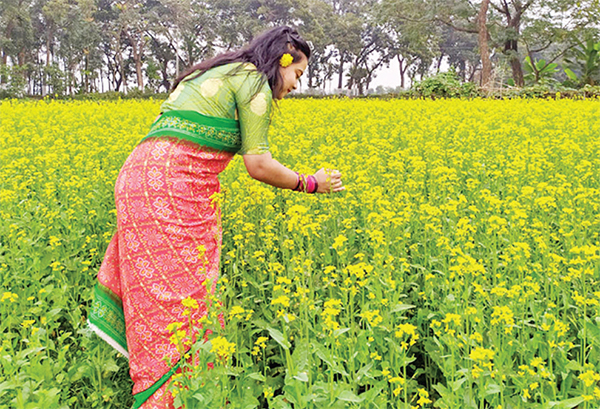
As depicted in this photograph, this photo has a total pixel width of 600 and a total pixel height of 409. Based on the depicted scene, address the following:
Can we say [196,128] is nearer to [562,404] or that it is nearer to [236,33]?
[562,404]

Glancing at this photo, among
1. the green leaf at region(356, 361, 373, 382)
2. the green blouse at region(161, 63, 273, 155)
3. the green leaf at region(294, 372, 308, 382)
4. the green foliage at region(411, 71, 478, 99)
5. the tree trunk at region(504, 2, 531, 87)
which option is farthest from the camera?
the tree trunk at region(504, 2, 531, 87)

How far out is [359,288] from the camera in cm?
271

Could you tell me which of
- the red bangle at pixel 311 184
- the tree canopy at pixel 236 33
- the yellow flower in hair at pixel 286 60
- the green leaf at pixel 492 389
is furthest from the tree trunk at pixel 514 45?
the green leaf at pixel 492 389

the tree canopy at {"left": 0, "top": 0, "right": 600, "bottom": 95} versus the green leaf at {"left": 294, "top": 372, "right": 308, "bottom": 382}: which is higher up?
the tree canopy at {"left": 0, "top": 0, "right": 600, "bottom": 95}

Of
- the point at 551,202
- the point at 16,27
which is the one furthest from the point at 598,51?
the point at 16,27

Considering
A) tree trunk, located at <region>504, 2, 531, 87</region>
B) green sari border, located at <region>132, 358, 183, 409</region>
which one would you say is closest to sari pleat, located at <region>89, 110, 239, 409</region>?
green sari border, located at <region>132, 358, 183, 409</region>

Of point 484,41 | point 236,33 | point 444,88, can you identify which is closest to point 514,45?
point 484,41

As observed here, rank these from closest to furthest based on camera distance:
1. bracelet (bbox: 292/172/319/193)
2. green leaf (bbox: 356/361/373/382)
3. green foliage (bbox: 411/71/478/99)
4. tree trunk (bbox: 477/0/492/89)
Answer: green leaf (bbox: 356/361/373/382), bracelet (bbox: 292/172/319/193), green foliage (bbox: 411/71/478/99), tree trunk (bbox: 477/0/492/89)

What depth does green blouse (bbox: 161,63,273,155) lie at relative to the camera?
2.25m

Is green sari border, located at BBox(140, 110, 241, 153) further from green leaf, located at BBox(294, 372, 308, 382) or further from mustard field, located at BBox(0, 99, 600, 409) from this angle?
green leaf, located at BBox(294, 372, 308, 382)

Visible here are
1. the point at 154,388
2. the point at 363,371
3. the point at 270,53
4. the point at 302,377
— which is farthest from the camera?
Answer: the point at 270,53

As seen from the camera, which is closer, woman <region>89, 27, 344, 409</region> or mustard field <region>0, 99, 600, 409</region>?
mustard field <region>0, 99, 600, 409</region>

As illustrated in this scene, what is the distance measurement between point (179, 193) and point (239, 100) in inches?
18.4

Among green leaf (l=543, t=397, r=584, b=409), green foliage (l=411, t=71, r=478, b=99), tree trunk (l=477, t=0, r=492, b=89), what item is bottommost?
green leaf (l=543, t=397, r=584, b=409)
